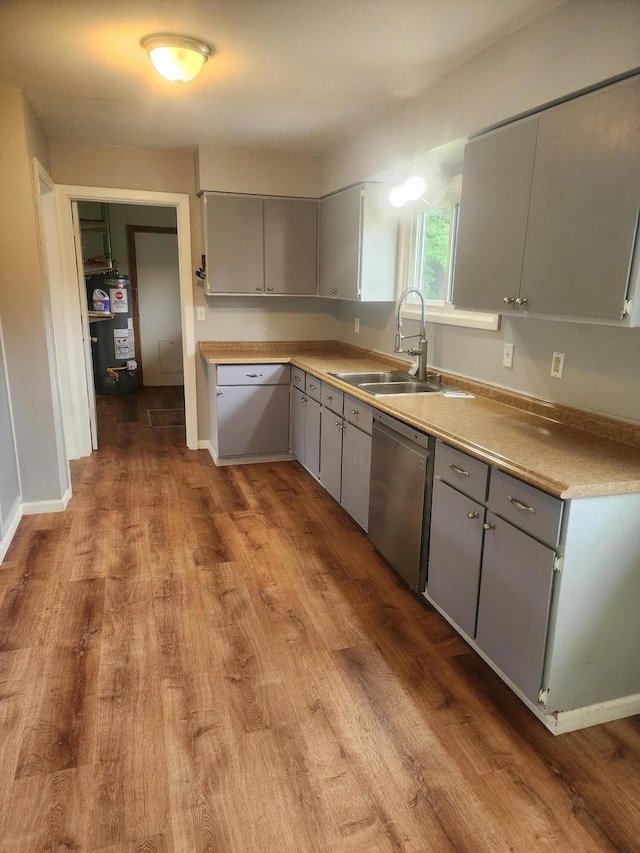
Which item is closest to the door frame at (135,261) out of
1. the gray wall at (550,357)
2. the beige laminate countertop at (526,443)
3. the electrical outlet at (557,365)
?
the beige laminate countertop at (526,443)

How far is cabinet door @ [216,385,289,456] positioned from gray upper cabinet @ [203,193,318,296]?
80cm

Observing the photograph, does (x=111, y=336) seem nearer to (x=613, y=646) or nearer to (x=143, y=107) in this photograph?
(x=143, y=107)

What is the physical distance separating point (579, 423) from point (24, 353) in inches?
120

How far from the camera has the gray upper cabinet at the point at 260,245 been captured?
4.30 meters

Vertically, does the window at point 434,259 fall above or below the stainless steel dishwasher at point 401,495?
above

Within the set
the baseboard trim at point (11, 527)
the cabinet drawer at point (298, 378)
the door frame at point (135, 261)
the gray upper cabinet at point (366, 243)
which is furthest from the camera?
the door frame at point (135, 261)

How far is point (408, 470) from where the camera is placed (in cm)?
258

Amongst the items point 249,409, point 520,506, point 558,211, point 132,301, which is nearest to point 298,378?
point 249,409

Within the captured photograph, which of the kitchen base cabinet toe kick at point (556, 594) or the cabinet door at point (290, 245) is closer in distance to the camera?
the kitchen base cabinet toe kick at point (556, 594)

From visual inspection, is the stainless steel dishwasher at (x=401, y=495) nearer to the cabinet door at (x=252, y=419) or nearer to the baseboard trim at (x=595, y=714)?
the baseboard trim at (x=595, y=714)

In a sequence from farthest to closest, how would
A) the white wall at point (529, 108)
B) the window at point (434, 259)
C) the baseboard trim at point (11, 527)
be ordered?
1. the window at point (434, 259)
2. the baseboard trim at point (11, 527)
3. the white wall at point (529, 108)

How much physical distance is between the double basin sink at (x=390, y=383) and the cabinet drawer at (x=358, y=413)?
84mm

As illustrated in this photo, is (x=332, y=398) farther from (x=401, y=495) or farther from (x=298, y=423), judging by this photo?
(x=401, y=495)

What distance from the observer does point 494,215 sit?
7.54ft
